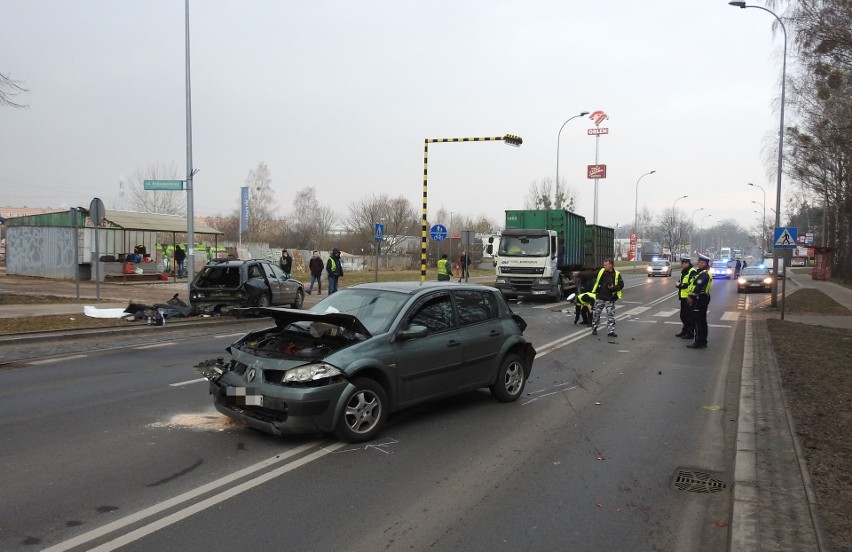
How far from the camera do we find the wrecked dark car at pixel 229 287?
1528 centimetres

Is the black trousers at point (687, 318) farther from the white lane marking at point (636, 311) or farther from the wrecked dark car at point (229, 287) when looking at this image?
the wrecked dark car at point (229, 287)

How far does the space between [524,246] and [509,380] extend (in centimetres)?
1504

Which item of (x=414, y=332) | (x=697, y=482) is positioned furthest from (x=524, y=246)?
(x=697, y=482)

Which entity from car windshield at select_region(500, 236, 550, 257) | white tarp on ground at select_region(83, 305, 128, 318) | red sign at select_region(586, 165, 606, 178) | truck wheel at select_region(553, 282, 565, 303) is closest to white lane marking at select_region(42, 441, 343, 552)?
white tarp on ground at select_region(83, 305, 128, 318)

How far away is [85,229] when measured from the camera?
→ 27.5m

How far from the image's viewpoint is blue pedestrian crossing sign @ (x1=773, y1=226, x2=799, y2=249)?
60.0 feet

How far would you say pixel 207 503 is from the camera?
4.12m

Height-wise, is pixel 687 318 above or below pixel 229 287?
below

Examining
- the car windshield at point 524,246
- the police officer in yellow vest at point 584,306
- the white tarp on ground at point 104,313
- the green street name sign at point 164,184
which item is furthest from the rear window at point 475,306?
the car windshield at point 524,246

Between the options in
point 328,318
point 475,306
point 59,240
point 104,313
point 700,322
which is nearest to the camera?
point 328,318

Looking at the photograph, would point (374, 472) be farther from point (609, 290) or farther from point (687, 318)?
point (687, 318)

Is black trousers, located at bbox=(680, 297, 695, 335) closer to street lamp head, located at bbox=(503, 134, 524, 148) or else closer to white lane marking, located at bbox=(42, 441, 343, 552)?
street lamp head, located at bbox=(503, 134, 524, 148)

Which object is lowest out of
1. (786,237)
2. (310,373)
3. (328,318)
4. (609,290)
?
(310,373)

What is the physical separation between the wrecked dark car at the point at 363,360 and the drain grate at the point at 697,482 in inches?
94.6
